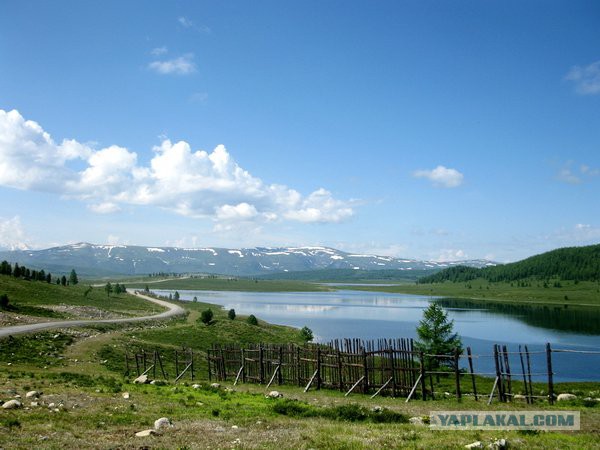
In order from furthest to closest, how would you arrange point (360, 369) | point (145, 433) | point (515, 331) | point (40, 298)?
point (515, 331) → point (40, 298) → point (360, 369) → point (145, 433)

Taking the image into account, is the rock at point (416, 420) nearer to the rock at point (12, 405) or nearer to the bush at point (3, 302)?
the rock at point (12, 405)

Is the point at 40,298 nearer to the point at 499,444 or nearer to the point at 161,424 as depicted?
the point at 161,424

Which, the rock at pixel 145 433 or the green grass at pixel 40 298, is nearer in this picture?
the rock at pixel 145 433

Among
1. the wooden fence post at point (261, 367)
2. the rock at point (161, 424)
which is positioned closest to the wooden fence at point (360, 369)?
the wooden fence post at point (261, 367)

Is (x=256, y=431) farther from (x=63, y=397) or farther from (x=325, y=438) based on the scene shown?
(x=63, y=397)

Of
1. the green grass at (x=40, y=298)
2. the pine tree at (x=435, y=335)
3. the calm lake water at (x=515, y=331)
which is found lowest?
the calm lake water at (x=515, y=331)

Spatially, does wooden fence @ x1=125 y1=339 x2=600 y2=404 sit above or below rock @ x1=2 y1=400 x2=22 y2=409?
below

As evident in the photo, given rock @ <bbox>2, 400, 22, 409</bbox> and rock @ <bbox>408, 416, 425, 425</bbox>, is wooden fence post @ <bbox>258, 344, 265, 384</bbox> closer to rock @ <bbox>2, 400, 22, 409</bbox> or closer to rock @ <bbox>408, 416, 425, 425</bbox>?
rock @ <bbox>408, 416, 425, 425</bbox>

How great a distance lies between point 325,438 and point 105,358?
34427mm

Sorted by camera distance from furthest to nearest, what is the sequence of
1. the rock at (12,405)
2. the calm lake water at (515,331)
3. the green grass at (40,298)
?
the green grass at (40,298) → the calm lake water at (515,331) → the rock at (12,405)

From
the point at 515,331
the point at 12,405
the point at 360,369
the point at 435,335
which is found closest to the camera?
the point at 12,405

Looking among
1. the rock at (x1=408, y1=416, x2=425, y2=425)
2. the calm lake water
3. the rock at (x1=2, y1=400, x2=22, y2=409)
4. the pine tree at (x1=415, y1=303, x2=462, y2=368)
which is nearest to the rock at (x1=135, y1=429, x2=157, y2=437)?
the rock at (x1=2, y1=400, x2=22, y2=409)

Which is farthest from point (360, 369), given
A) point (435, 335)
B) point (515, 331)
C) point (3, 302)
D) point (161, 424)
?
point (515, 331)

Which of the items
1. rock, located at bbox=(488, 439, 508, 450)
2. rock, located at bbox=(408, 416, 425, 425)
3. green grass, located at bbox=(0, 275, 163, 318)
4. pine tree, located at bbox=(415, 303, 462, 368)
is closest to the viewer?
rock, located at bbox=(488, 439, 508, 450)
